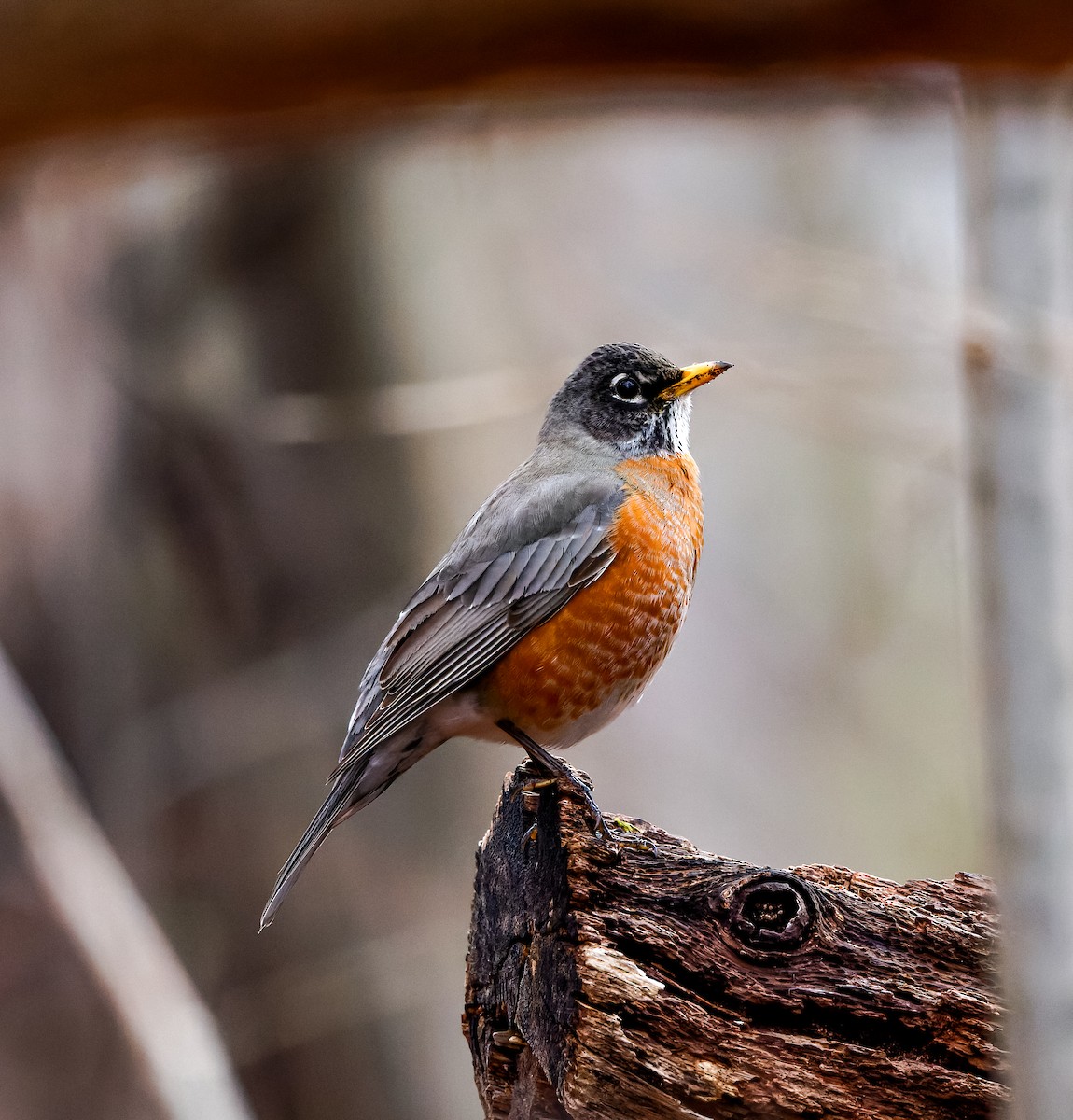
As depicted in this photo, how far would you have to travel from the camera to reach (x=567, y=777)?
3.35 meters

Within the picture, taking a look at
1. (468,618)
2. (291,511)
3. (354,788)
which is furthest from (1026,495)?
(291,511)

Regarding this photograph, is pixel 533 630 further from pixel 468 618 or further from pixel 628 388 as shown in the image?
pixel 628 388

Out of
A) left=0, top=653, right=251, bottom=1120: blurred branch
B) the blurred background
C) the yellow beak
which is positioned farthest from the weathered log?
the blurred background

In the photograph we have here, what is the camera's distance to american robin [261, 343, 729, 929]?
3.71 m

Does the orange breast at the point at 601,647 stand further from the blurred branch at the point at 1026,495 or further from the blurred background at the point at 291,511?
the blurred background at the point at 291,511

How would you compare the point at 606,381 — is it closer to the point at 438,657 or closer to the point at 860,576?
the point at 438,657

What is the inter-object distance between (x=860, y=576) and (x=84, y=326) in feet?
15.7

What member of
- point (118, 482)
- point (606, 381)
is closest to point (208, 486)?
point (118, 482)

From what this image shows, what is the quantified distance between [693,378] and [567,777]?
5.15ft

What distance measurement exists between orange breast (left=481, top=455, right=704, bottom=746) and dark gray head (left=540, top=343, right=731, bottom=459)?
63 centimetres

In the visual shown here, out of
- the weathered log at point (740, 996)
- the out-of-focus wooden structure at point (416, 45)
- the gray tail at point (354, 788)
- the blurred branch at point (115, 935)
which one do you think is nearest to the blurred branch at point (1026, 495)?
the weathered log at point (740, 996)

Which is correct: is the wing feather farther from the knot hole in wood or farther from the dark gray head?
the knot hole in wood

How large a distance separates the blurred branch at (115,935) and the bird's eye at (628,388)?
267 cm

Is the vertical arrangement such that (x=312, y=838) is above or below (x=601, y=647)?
below
